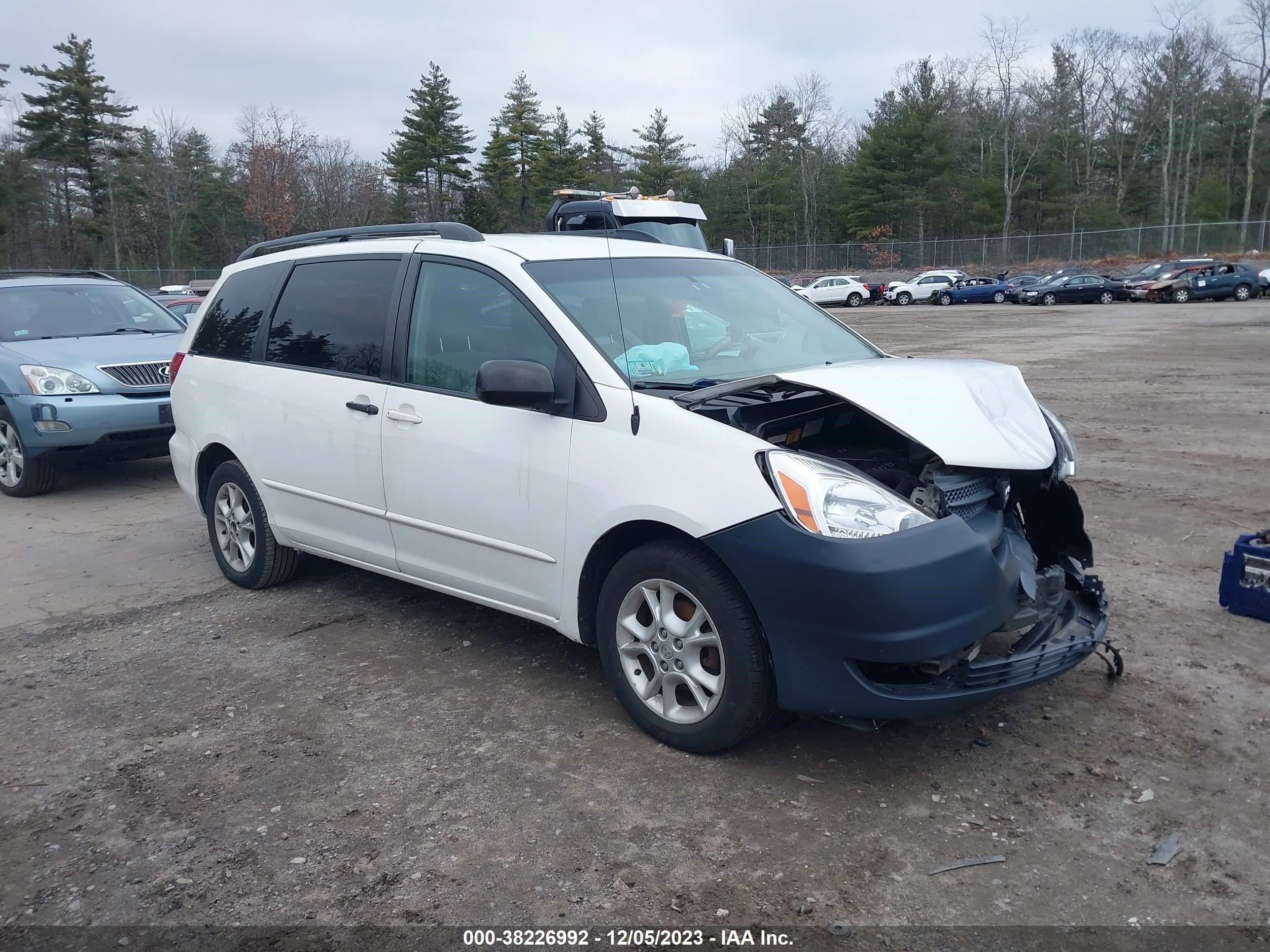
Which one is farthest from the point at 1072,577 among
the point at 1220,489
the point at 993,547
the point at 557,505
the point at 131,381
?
the point at 131,381

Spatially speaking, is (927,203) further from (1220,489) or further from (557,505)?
(557,505)

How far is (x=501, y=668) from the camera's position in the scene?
14.9 ft

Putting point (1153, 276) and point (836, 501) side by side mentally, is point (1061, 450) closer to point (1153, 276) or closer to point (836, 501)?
point (836, 501)

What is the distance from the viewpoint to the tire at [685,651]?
11.1 feet

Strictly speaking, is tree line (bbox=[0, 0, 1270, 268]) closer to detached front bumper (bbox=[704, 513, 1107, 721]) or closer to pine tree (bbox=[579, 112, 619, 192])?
pine tree (bbox=[579, 112, 619, 192])

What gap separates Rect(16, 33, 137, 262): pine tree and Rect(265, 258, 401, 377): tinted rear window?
202 feet

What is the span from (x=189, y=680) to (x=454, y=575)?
131cm

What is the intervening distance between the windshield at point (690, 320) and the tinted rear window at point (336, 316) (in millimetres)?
948

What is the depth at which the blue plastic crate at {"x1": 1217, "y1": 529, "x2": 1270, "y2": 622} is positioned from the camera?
477cm

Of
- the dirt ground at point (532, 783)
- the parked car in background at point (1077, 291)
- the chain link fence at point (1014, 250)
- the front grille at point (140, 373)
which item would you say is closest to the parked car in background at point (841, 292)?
the chain link fence at point (1014, 250)

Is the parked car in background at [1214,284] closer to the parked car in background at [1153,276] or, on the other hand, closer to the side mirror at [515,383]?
the parked car in background at [1153,276]

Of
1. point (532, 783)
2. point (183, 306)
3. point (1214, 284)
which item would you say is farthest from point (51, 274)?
point (1214, 284)

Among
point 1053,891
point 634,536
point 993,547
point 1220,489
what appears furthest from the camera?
point 1220,489

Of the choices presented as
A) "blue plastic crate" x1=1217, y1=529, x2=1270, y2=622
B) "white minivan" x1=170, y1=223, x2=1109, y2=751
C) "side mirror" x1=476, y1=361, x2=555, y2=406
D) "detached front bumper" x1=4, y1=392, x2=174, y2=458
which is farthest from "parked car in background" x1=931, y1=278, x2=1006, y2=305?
"side mirror" x1=476, y1=361, x2=555, y2=406
